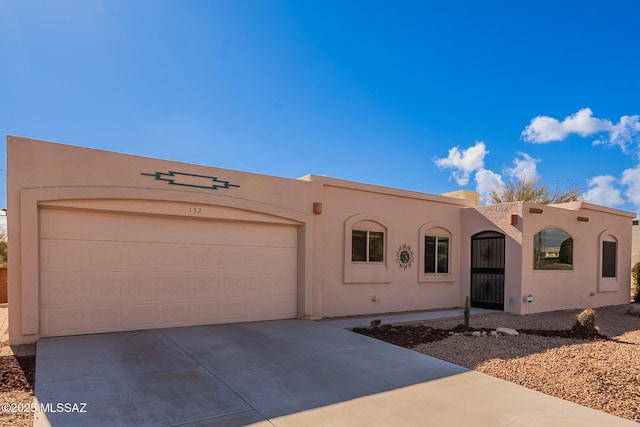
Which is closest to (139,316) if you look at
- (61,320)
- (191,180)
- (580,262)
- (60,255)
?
(61,320)

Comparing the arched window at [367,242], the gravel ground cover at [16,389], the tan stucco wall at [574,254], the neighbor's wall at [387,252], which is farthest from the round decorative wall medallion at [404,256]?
the gravel ground cover at [16,389]

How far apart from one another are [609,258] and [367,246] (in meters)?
11.1

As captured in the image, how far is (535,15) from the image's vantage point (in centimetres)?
1098

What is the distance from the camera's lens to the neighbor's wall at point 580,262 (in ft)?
41.4

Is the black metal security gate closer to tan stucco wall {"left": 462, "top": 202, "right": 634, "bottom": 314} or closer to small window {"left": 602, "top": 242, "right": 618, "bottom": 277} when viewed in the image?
tan stucco wall {"left": 462, "top": 202, "right": 634, "bottom": 314}

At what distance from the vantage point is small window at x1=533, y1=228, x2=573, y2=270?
13.0 m

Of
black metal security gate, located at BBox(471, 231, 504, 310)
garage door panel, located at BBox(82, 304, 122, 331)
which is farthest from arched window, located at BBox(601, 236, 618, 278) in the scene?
garage door panel, located at BBox(82, 304, 122, 331)

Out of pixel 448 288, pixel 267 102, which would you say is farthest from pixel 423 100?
pixel 448 288

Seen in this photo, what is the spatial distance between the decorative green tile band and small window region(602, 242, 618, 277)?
1486 cm

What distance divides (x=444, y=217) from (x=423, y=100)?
482 centimetres

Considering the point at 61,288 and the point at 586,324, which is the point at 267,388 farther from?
the point at 586,324

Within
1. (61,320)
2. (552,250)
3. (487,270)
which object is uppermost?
(552,250)

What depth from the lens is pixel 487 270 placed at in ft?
43.9

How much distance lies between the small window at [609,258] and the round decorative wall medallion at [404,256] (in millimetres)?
8804
